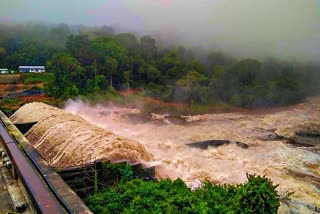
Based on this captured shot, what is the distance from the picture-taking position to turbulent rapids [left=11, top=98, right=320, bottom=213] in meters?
13.0

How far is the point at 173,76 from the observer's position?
4806 cm

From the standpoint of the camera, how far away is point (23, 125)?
17.3 metres

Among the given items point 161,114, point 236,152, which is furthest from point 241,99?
point 236,152

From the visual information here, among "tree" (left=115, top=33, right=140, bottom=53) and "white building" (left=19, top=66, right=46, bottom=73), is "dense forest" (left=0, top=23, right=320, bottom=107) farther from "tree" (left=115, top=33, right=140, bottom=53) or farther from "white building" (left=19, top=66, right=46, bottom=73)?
"white building" (left=19, top=66, right=46, bottom=73)

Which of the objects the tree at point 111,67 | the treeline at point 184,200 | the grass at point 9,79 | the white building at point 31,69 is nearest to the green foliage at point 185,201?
the treeline at point 184,200

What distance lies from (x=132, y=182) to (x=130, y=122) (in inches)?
732

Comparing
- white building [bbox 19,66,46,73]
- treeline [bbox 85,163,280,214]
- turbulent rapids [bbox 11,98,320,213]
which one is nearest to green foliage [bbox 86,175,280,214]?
treeline [bbox 85,163,280,214]

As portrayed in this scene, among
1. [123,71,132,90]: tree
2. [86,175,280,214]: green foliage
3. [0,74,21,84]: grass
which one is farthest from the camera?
[0,74,21,84]: grass

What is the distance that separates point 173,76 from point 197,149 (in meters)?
29.6

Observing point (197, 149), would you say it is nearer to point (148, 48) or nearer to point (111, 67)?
point (111, 67)

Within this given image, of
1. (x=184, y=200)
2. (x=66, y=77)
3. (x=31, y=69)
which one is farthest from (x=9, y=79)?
(x=184, y=200)

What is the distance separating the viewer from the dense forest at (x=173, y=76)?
1534 inches

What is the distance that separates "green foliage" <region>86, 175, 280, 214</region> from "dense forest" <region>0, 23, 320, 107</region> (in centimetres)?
2760

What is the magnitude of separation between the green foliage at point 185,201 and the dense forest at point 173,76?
90.5 feet
